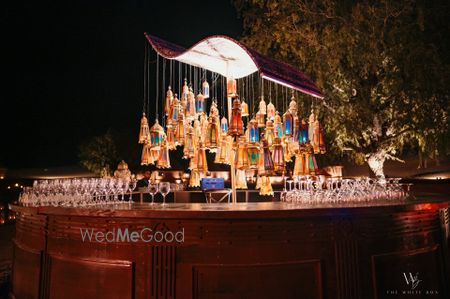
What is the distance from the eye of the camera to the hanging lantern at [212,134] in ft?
21.9

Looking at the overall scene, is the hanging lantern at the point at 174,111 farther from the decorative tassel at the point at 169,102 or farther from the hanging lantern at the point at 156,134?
the hanging lantern at the point at 156,134

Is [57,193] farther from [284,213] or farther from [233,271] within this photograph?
[284,213]

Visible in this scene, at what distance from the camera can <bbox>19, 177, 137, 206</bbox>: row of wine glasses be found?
5191 mm

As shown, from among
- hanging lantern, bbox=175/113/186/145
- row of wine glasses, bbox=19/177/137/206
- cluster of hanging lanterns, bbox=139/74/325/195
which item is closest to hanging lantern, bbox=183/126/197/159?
cluster of hanging lanterns, bbox=139/74/325/195

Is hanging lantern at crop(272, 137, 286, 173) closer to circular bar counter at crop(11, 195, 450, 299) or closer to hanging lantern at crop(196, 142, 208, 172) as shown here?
hanging lantern at crop(196, 142, 208, 172)

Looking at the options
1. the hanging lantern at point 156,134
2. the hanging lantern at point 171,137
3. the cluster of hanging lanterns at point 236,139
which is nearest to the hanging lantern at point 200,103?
the cluster of hanging lanterns at point 236,139

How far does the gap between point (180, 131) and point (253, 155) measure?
1.72 metres

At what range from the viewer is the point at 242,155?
6.57 m

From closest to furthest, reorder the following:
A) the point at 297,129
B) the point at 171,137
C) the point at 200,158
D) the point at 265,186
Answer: the point at 297,129 → the point at 200,158 → the point at 265,186 → the point at 171,137

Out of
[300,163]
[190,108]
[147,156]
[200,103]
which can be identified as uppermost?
[200,103]

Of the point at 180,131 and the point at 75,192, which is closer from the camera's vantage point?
the point at 75,192

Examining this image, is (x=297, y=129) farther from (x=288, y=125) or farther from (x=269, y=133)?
(x=269, y=133)

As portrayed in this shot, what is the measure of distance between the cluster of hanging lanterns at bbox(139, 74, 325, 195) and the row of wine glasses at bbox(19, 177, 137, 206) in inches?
76.8

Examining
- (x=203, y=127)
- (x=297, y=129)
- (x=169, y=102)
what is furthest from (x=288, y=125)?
(x=169, y=102)
